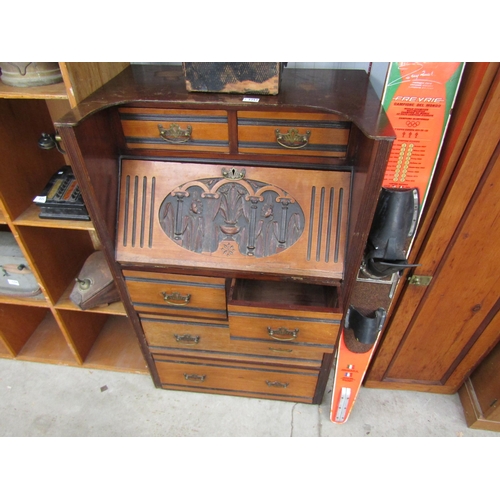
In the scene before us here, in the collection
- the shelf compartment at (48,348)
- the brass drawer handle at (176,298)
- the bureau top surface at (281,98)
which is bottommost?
the shelf compartment at (48,348)

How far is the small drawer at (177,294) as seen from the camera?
136cm

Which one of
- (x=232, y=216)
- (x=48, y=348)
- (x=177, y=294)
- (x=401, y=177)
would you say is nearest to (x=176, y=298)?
(x=177, y=294)

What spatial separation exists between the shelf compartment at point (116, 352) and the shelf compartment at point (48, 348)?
0.13 meters

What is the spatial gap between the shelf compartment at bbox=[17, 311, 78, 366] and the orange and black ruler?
1.62 metres

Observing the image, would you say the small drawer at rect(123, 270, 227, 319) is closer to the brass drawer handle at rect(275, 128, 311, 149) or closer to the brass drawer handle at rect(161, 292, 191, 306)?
the brass drawer handle at rect(161, 292, 191, 306)

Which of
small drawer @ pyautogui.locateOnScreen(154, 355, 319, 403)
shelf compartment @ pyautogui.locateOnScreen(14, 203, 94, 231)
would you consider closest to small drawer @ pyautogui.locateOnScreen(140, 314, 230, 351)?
small drawer @ pyautogui.locateOnScreen(154, 355, 319, 403)

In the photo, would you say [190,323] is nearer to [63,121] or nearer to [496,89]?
[63,121]

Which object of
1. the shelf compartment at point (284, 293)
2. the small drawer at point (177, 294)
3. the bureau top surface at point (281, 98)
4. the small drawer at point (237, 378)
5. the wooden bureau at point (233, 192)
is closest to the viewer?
the bureau top surface at point (281, 98)

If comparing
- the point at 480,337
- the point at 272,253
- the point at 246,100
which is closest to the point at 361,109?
the point at 246,100

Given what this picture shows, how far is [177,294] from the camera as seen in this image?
1.40 meters

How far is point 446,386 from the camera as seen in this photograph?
1825mm

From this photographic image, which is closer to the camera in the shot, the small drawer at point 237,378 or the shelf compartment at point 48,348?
the small drawer at point 237,378

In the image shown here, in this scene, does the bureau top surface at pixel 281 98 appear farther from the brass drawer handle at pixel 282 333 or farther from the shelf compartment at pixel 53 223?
the brass drawer handle at pixel 282 333

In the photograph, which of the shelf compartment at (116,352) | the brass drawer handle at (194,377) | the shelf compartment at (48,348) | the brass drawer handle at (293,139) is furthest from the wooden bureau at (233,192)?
the shelf compartment at (48,348)
